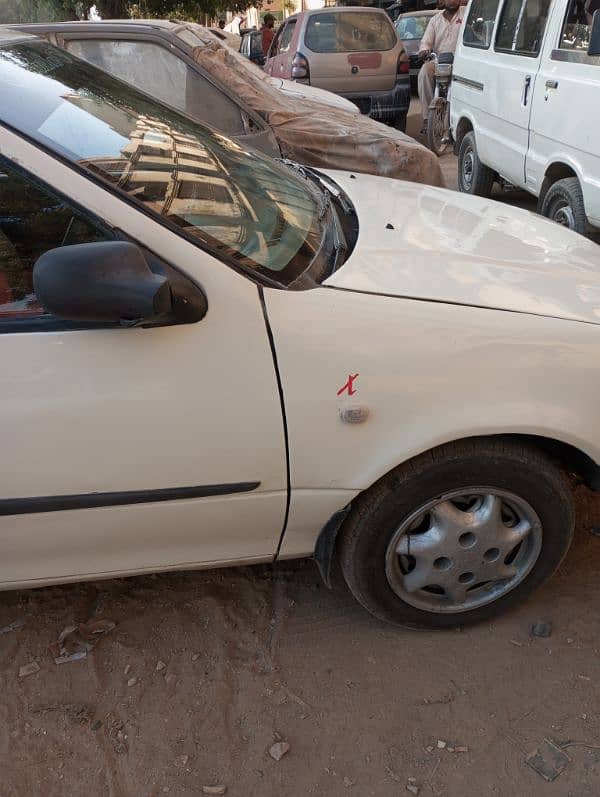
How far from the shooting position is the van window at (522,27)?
15.7 ft

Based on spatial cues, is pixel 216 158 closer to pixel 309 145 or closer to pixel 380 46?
pixel 309 145

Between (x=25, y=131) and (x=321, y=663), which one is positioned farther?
(x=321, y=663)

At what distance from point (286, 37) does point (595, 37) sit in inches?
288

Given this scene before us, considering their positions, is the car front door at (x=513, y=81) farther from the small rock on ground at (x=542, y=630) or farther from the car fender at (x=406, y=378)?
the small rock on ground at (x=542, y=630)

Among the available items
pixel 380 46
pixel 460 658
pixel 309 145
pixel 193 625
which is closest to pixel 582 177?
pixel 309 145

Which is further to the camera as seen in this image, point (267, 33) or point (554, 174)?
point (267, 33)

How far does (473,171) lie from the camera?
6426 millimetres

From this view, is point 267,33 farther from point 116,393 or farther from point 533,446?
point 116,393

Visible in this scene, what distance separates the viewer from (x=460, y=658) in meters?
2.19

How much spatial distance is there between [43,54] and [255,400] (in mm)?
1450

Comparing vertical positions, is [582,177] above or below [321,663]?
above

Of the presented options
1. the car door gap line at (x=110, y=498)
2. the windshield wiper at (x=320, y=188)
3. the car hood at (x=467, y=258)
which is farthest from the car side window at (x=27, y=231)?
the windshield wiper at (x=320, y=188)

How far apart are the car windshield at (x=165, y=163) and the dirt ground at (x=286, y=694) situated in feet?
3.97

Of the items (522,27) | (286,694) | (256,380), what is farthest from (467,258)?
(522,27)
